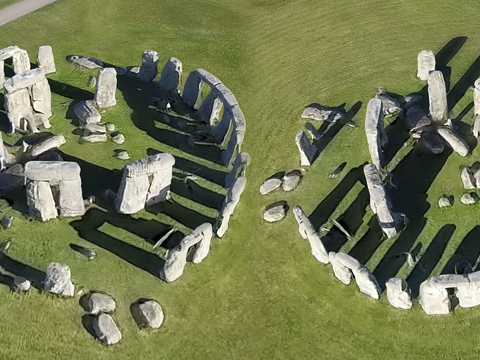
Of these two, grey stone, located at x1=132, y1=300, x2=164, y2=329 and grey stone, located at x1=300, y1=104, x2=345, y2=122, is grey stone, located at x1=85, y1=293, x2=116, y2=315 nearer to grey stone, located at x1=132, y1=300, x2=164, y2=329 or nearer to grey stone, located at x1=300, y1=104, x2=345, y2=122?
grey stone, located at x1=132, y1=300, x2=164, y2=329

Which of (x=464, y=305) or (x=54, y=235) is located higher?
(x=464, y=305)

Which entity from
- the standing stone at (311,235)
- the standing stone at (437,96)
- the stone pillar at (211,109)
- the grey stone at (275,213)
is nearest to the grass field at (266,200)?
the grey stone at (275,213)

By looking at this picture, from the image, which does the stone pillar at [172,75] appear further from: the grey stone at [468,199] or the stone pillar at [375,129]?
the grey stone at [468,199]

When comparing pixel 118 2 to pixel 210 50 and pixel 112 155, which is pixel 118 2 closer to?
pixel 210 50

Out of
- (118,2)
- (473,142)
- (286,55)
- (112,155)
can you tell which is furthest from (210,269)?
(118,2)

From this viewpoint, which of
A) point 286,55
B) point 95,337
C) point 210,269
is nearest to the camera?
point 95,337

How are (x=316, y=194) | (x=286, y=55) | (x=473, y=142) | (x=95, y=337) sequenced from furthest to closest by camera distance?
(x=286, y=55)
(x=473, y=142)
(x=316, y=194)
(x=95, y=337)
